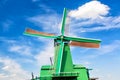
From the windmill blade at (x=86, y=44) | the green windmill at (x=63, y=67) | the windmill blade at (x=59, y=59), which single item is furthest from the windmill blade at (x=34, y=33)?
the windmill blade at (x=86, y=44)

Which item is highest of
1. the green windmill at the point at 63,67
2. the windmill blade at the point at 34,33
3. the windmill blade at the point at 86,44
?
the windmill blade at the point at 34,33

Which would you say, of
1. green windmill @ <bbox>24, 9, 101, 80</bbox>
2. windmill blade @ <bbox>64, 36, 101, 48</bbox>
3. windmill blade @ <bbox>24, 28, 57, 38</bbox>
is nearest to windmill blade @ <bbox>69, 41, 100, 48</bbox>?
windmill blade @ <bbox>64, 36, 101, 48</bbox>

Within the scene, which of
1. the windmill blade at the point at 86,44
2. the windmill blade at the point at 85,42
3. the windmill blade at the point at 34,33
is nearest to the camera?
the windmill blade at the point at 85,42

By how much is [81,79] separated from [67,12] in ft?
42.6

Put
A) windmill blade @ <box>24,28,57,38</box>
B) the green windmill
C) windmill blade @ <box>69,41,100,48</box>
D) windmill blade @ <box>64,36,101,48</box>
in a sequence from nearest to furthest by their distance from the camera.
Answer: the green windmill, windmill blade @ <box>64,36,101,48</box>, windmill blade @ <box>69,41,100,48</box>, windmill blade @ <box>24,28,57,38</box>

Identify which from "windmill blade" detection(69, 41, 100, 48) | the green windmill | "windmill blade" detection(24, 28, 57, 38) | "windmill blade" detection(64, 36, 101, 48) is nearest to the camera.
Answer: the green windmill

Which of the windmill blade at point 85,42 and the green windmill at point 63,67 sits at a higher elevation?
the windmill blade at point 85,42

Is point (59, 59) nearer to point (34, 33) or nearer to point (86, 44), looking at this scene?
point (86, 44)

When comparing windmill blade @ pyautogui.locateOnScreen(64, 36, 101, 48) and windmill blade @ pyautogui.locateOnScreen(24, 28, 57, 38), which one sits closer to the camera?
windmill blade @ pyautogui.locateOnScreen(64, 36, 101, 48)

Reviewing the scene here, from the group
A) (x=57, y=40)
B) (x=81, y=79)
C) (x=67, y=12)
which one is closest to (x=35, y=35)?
(x=57, y=40)

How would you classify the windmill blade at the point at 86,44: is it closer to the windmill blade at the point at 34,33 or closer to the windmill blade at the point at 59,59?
the windmill blade at the point at 59,59

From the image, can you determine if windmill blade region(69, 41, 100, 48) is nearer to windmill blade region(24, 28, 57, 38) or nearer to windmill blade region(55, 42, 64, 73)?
windmill blade region(55, 42, 64, 73)

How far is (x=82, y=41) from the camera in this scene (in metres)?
43.8

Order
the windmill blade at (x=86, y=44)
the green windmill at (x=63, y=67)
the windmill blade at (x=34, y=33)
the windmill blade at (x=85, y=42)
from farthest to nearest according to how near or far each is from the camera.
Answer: the windmill blade at (x=34, y=33)
the windmill blade at (x=86, y=44)
the windmill blade at (x=85, y=42)
the green windmill at (x=63, y=67)
